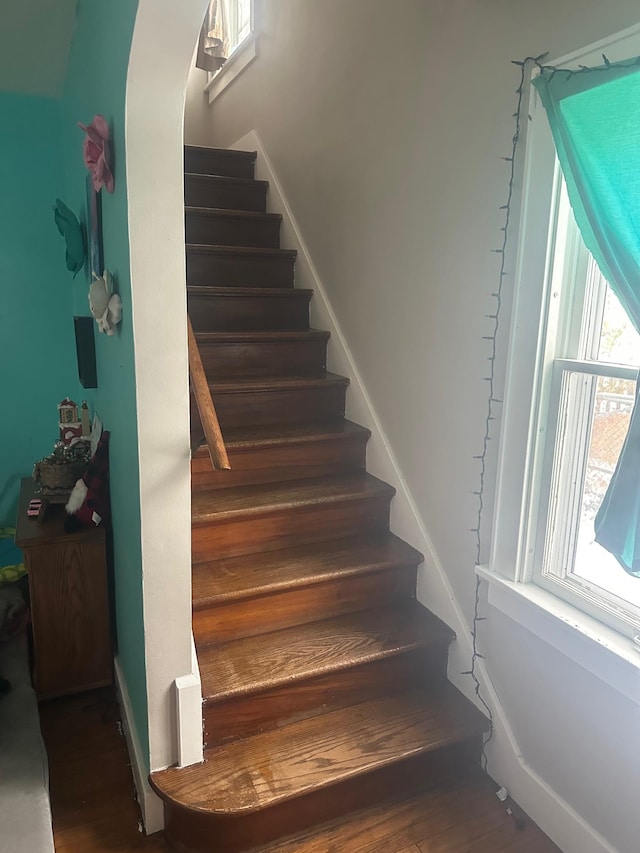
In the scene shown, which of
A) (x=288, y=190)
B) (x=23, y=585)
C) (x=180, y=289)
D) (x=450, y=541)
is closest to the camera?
(x=180, y=289)

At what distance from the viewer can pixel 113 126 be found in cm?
155

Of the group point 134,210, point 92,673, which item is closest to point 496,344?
point 134,210

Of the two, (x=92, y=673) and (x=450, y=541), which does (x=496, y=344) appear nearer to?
(x=450, y=541)

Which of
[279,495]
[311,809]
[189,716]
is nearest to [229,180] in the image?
[279,495]

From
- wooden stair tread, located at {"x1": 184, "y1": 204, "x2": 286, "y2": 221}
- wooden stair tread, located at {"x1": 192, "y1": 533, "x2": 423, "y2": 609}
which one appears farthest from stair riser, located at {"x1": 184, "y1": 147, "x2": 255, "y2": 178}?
wooden stair tread, located at {"x1": 192, "y1": 533, "x2": 423, "y2": 609}

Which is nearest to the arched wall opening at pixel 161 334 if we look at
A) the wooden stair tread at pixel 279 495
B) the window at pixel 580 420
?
the wooden stair tread at pixel 279 495

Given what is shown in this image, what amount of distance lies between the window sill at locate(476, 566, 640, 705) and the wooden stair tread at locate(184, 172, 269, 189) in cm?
239

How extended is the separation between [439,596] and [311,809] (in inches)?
30.3

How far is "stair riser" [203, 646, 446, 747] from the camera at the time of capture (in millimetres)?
1794

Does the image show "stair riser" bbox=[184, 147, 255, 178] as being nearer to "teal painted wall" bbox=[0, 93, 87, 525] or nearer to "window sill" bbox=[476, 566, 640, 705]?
"teal painted wall" bbox=[0, 93, 87, 525]

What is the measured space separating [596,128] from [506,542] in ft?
3.53

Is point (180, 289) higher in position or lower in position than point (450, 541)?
higher

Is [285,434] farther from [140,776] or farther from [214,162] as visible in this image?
Answer: [214,162]

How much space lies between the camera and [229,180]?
324cm
